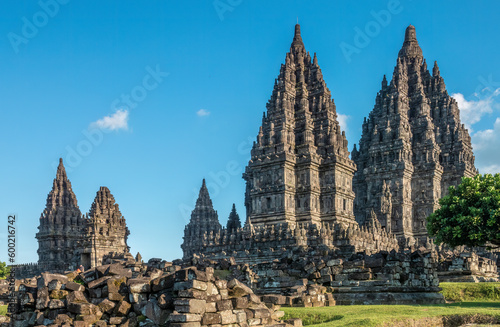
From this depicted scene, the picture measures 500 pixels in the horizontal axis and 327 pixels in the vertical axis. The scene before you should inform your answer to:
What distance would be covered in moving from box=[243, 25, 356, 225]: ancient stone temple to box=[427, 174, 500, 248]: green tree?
672 inches

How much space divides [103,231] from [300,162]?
19195 mm

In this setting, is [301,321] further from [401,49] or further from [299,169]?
[401,49]

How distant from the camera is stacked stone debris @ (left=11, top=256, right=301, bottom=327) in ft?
39.6

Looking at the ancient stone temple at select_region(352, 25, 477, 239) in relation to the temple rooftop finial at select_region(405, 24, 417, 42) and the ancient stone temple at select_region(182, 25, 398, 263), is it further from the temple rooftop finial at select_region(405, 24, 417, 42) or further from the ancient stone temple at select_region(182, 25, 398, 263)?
the ancient stone temple at select_region(182, 25, 398, 263)

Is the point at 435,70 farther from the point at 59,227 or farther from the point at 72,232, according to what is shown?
the point at 59,227

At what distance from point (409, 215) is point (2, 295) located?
4314 centimetres

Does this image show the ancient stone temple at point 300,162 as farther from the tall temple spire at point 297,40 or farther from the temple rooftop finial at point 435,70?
the temple rooftop finial at point 435,70

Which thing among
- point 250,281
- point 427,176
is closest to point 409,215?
point 427,176

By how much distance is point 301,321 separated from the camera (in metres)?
13.9

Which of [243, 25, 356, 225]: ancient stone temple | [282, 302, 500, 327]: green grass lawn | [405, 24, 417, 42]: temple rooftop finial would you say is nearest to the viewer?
[282, 302, 500, 327]: green grass lawn

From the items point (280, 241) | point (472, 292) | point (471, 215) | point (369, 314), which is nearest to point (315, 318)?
point (369, 314)

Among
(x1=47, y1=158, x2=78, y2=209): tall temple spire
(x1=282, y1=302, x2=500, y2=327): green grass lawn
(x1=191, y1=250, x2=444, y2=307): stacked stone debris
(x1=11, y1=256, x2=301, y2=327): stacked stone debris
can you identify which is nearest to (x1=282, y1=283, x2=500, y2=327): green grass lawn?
(x1=282, y1=302, x2=500, y2=327): green grass lawn

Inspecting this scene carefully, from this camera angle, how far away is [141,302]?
12.9 meters

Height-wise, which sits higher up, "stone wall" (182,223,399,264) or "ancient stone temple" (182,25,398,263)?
"ancient stone temple" (182,25,398,263)
